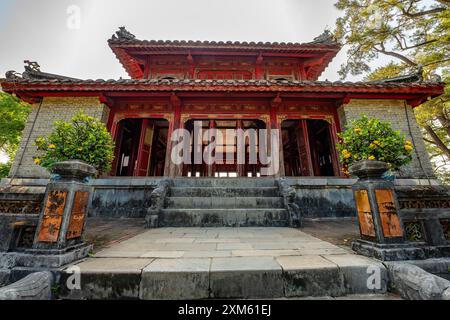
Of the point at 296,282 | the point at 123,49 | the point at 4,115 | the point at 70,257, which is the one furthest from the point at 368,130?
the point at 4,115

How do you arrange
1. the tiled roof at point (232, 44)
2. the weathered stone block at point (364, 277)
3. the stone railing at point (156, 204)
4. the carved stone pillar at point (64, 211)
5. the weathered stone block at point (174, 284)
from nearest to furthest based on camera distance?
the weathered stone block at point (174, 284) → the weathered stone block at point (364, 277) → the carved stone pillar at point (64, 211) → the stone railing at point (156, 204) → the tiled roof at point (232, 44)

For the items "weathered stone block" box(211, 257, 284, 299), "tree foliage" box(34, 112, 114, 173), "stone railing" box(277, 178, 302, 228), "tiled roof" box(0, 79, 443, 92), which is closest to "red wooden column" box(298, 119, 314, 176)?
"tiled roof" box(0, 79, 443, 92)

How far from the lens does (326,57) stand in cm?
940

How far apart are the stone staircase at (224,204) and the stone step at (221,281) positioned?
2480mm

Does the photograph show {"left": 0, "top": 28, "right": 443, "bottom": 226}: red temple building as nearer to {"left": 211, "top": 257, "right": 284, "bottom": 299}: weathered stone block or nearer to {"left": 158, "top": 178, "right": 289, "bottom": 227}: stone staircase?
{"left": 158, "top": 178, "right": 289, "bottom": 227}: stone staircase

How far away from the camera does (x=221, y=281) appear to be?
1764 mm

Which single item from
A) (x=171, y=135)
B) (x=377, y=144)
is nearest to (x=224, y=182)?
(x=171, y=135)

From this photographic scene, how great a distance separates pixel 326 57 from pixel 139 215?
1084 cm

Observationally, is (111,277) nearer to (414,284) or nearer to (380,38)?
(414,284)

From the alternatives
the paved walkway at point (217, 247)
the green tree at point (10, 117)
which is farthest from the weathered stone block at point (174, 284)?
the green tree at point (10, 117)

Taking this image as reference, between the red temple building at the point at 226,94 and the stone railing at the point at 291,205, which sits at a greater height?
the red temple building at the point at 226,94

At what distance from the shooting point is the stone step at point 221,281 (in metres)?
1.74

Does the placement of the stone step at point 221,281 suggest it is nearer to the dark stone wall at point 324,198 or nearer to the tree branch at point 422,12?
the dark stone wall at point 324,198

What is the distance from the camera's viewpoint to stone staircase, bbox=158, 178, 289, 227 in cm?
437
